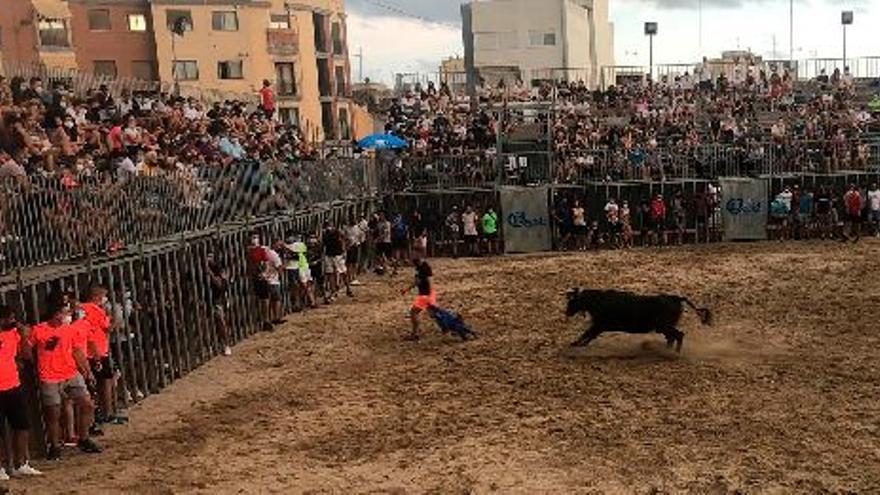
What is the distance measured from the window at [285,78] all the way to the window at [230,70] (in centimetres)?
301

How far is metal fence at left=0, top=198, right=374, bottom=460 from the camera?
11836 mm

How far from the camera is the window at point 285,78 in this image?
207 ft

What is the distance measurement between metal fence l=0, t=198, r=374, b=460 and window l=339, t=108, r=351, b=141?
51.1 meters

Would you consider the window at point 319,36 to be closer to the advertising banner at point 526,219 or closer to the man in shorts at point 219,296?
the advertising banner at point 526,219

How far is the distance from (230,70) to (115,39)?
7.97m

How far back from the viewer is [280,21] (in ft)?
213

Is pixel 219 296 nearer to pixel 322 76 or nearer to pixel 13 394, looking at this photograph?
pixel 13 394

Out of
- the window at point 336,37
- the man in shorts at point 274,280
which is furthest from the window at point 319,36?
the man in shorts at point 274,280

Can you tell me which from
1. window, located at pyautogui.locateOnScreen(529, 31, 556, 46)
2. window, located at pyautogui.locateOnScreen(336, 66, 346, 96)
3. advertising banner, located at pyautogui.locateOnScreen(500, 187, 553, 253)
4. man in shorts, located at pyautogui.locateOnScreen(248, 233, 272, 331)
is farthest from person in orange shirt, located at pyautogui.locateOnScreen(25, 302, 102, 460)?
window, located at pyautogui.locateOnScreen(529, 31, 556, 46)

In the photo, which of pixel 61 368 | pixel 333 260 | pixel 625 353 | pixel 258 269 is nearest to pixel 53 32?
pixel 333 260

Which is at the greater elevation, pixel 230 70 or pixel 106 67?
pixel 106 67

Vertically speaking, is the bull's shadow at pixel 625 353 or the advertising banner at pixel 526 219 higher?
the advertising banner at pixel 526 219

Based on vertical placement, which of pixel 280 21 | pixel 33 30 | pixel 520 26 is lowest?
pixel 33 30

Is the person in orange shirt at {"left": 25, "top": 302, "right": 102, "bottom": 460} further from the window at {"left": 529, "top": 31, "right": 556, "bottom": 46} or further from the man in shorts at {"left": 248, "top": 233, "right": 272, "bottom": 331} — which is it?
the window at {"left": 529, "top": 31, "right": 556, "bottom": 46}
